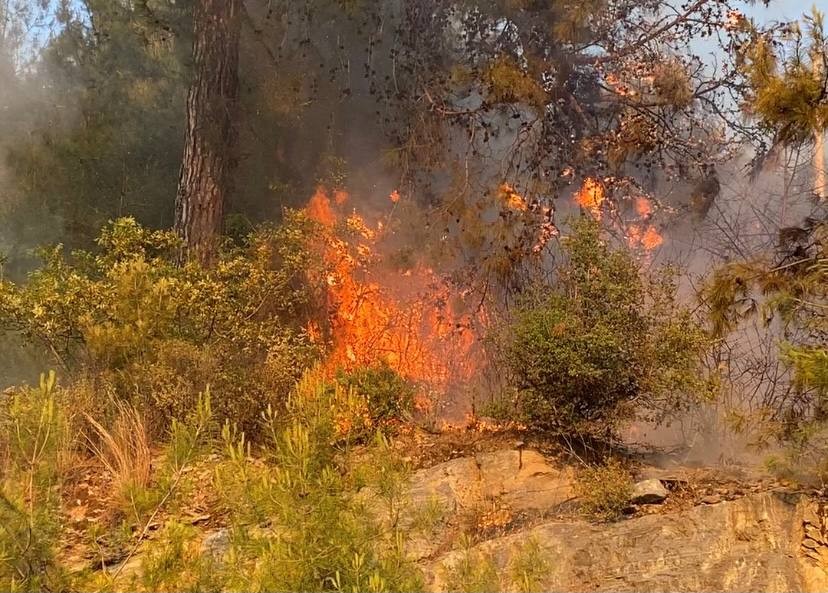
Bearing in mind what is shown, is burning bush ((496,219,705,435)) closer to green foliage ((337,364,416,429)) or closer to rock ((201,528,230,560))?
green foliage ((337,364,416,429))

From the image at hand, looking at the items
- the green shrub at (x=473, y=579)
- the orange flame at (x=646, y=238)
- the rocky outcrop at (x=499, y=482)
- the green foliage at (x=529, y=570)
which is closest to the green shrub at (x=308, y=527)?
the green shrub at (x=473, y=579)

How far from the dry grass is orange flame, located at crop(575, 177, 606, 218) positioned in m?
5.62

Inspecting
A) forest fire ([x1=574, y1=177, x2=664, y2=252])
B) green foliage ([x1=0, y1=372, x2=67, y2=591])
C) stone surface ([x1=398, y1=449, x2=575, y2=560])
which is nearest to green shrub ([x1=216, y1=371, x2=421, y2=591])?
green foliage ([x1=0, y1=372, x2=67, y2=591])

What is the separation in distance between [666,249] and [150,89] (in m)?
7.95

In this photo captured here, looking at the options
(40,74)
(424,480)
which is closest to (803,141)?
(424,480)

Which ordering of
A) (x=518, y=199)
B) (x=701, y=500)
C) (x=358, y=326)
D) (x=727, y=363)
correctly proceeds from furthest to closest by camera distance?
(x=358, y=326) → (x=518, y=199) → (x=727, y=363) → (x=701, y=500)

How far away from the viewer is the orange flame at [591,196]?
8945 mm

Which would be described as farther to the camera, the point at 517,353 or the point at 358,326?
the point at 358,326

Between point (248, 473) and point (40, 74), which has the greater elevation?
point (40, 74)

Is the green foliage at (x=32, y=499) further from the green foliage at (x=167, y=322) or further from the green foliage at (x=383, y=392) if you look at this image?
the green foliage at (x=383, y=392)

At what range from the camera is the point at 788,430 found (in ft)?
17.5

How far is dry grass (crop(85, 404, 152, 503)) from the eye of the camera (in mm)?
5770

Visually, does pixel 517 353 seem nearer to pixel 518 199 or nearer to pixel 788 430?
pixel 788 430

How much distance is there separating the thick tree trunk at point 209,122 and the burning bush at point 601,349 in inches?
161
